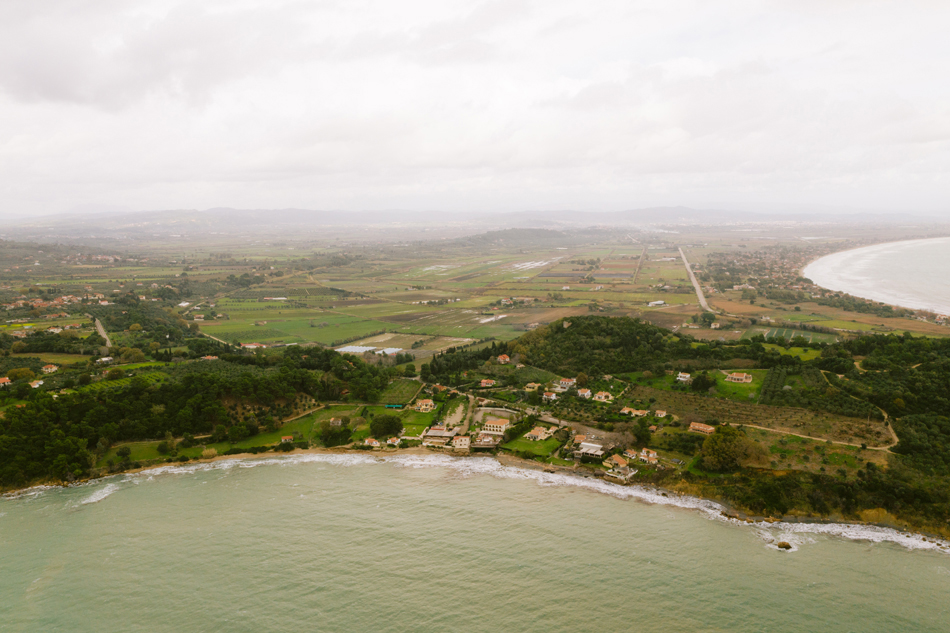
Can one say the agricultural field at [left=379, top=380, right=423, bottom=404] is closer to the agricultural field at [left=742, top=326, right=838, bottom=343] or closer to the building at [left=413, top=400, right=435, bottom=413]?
the building at [left=413, top=400, right=435, bottom=413]

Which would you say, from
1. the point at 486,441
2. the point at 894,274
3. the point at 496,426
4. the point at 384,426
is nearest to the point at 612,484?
the point at 486,441

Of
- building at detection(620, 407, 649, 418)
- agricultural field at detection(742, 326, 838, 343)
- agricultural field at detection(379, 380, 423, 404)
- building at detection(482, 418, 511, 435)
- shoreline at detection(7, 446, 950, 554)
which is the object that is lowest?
shoreline at detection(7, 446, 950, 554)

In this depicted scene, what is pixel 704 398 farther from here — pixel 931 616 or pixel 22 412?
pixel 22 412

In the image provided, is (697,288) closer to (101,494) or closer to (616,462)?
(616,462)

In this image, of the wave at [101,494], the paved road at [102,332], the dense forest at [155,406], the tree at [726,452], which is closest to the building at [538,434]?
the tree at [726,452]

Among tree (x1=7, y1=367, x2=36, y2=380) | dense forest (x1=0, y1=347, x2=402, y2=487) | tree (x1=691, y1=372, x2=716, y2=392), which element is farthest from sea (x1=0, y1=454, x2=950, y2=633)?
tree (x1=691, y1=372, x2=716, y2=392)

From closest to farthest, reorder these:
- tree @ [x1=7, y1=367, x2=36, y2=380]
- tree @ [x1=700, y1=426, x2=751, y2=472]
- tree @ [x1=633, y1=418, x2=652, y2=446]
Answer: tree @ [x1=700, y1=426, x2=751, y2=472] < tree @ [x1=633, y1=418, x2=652, y2=446] < tree @ [x1=7, y1=367, x2=36, y2=380]
